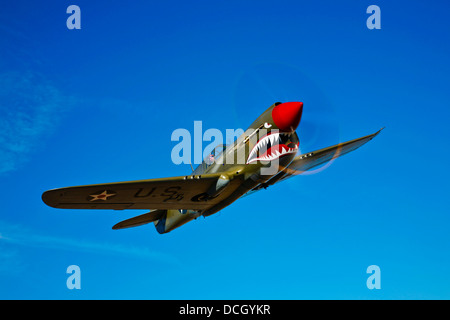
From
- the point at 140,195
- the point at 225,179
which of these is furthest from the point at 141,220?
the point at 225,179

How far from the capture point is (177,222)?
2386cm

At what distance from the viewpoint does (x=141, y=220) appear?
24.5 m

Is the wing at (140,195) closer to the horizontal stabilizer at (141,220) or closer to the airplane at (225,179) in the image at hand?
the airplane at (225,179)

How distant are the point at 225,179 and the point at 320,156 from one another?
5467 mm

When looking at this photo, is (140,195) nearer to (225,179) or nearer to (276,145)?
(225,179)

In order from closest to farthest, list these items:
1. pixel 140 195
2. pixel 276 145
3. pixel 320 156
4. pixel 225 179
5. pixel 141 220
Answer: pixel 276 145 < pixel 225 179 < pixel 140 195 < pixel 320 156 < pixel 141 220

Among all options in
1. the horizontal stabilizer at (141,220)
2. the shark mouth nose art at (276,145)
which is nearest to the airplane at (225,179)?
the shark mouth nose art at (276,145)

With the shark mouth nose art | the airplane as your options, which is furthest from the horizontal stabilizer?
the shark mouth nose art

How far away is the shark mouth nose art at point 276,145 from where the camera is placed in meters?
17.8

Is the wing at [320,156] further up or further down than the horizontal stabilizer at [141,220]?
further up

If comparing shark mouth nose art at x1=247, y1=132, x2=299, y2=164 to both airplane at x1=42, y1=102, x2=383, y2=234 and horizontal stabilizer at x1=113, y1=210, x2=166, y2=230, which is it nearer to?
airplane at x1=42, y1=102, x2=383, y2=234

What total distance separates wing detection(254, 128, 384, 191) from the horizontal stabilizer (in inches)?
278

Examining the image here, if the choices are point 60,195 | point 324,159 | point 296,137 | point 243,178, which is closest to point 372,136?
point 324,159

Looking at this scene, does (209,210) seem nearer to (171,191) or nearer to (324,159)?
(171,191)
